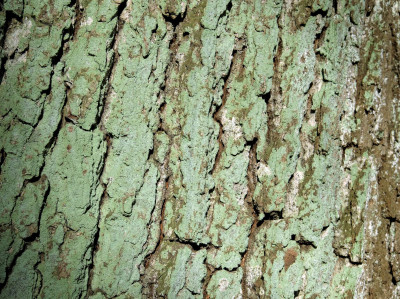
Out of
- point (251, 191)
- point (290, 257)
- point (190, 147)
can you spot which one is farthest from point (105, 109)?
point (290, 257)

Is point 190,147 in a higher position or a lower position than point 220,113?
lower

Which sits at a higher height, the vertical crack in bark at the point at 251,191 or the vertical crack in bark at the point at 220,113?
the vertical crack in bark at the point at 220,113

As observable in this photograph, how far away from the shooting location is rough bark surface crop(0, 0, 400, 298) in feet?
3.06

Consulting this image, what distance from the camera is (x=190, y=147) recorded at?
99 centimetres

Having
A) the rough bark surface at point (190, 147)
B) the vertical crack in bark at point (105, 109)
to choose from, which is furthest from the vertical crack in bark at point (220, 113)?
the vertical crack in bark at point (105, 109)

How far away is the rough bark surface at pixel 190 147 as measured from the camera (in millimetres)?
932

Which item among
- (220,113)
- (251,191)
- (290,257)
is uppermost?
(220,113)

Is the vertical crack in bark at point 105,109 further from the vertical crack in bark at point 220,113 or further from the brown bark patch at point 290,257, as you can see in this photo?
the brown bark patch at point 290,257

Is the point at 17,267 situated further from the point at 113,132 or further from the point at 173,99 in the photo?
the point at 173,99

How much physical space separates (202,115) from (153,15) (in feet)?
0.93

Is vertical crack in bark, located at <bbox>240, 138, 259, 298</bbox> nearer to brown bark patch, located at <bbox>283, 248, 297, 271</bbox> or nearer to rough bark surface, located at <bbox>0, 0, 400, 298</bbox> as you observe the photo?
rough bark surface, located at <bbox>0, 0, 400, 298</bbox>

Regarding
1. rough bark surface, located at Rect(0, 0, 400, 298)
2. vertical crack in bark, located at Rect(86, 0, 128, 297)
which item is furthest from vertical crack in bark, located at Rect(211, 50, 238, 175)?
vertical crack in bark, located at Rect(86, 0, 128, 297)

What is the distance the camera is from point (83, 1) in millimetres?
954

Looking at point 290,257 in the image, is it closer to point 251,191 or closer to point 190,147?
point 251,191
